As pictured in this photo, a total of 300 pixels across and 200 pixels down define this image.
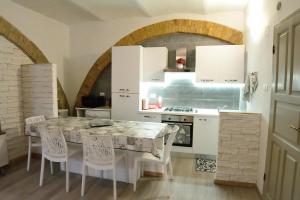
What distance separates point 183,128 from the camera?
12.6 ft

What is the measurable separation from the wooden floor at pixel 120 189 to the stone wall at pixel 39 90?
1039 millimetres

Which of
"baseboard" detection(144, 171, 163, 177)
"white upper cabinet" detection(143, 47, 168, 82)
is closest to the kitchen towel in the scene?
"white upper cabinet" detection(143, 47, 168, 82)

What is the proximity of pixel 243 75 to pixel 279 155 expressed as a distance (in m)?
1.95

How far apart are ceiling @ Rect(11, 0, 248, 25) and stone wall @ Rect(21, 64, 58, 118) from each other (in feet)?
3.64

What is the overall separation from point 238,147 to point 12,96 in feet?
12.1

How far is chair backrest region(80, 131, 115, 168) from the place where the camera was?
2.37 m

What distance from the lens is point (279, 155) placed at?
6.83ft

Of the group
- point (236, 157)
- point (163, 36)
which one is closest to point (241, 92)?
Answer: point (236, 157)

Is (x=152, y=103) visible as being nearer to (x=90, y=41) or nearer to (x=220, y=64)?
(x=220, y=64)

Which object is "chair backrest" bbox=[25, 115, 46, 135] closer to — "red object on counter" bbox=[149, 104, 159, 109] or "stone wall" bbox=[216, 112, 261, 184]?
"red object on counter" bbox=[149, 104, 159, 109]

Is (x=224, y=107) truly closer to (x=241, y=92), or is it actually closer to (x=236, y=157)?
(x=241, y=92)

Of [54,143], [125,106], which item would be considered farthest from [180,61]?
[54,143]

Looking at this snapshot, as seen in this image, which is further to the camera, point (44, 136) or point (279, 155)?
point (44, 136)

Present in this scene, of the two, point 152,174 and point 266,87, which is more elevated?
point 266,87
